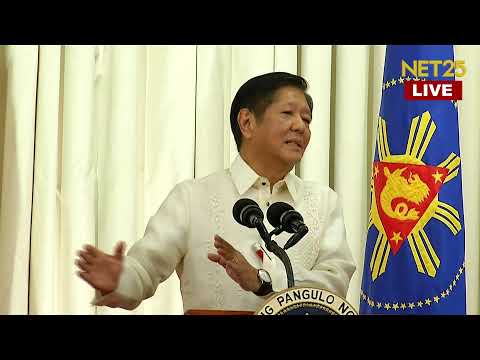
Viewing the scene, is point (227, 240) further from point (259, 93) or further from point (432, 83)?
point (432, 83)

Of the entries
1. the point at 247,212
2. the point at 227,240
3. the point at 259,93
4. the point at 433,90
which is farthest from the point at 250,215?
the point at 433,90

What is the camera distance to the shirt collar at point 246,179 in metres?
3.18

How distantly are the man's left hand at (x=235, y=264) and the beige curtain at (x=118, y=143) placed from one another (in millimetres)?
586

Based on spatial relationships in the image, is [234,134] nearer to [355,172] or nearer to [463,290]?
[355,172]

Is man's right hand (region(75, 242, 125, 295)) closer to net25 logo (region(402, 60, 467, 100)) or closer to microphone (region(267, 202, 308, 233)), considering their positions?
microphone (region(267, 202, 308, 233))

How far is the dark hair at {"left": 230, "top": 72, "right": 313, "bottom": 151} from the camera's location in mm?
3162

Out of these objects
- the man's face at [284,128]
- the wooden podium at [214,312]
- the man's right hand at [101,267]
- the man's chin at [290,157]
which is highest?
the man's face at [284,128]

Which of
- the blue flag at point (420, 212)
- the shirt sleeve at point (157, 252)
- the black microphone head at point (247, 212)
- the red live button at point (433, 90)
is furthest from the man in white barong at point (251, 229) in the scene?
the red live button at point (433, 90)

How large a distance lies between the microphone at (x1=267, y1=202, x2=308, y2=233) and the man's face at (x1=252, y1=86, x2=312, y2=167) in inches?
9.3

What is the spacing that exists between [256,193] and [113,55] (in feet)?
2.88

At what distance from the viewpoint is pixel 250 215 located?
2896 millimetres

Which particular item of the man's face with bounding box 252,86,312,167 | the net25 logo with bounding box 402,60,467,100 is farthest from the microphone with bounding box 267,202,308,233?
the net25 logo with bounding box 402,60,467,100

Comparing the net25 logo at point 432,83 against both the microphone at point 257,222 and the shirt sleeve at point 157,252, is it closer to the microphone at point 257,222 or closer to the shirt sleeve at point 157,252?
the microphone at point 257,222
